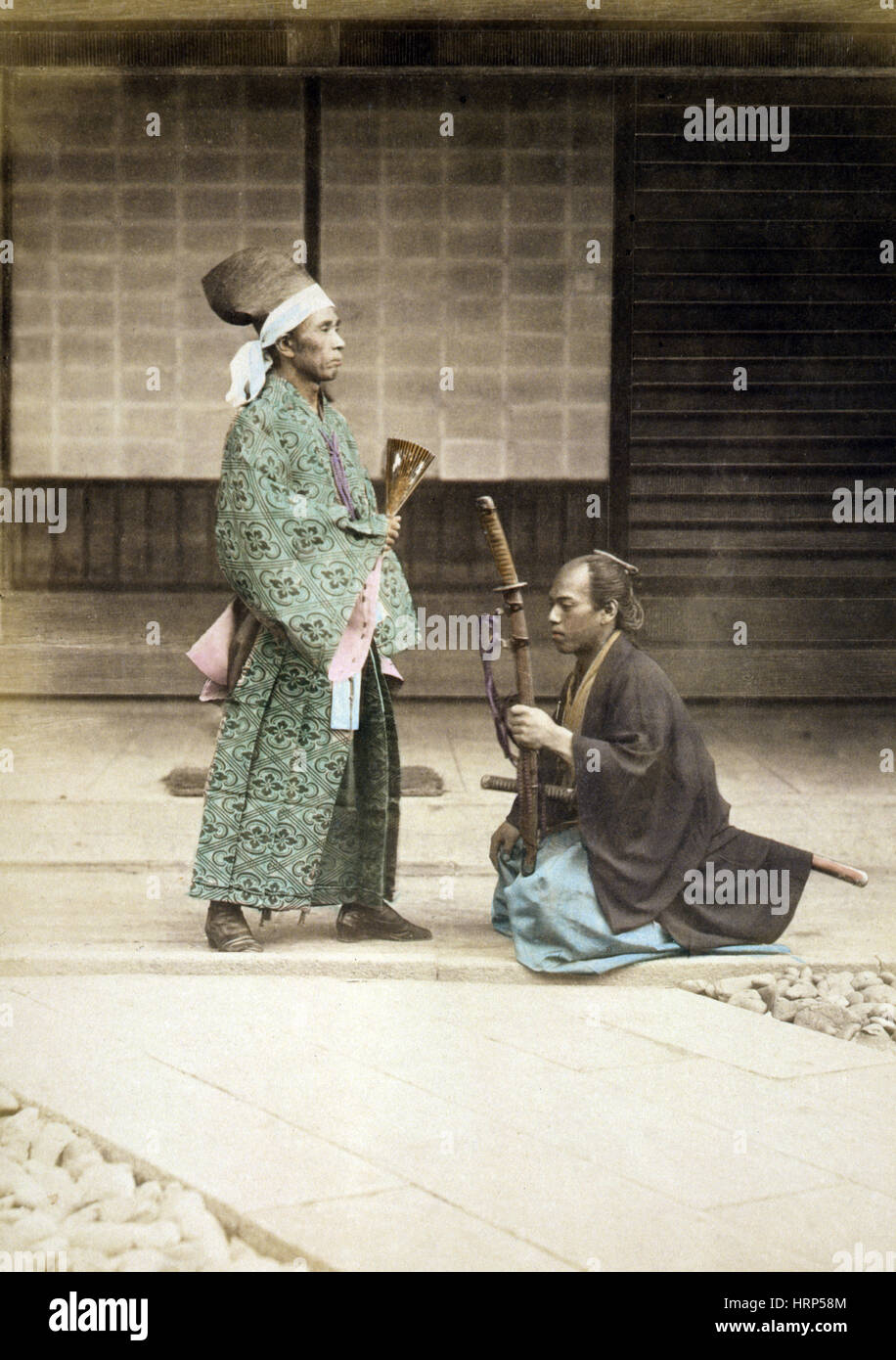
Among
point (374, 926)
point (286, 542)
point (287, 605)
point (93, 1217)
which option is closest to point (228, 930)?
point (374, 926)

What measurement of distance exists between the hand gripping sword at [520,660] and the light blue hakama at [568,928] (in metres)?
0.08

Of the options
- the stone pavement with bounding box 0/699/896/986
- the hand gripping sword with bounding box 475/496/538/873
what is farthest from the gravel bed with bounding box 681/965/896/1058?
the hand gripping sword with bounding box 475/496/538/873

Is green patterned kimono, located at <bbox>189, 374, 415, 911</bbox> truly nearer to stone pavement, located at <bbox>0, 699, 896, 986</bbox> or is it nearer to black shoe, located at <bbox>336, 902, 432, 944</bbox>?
black shoe, located at <bbox>336, 902, 432, 944</bbox>

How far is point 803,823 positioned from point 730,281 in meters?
3.16

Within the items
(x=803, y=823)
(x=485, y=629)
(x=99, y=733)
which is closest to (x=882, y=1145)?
(x=485, y=629)

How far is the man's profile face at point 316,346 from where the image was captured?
15.7ft

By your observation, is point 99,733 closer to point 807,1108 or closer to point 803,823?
point 803,823

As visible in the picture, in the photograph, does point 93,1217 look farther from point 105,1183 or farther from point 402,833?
point 402,833

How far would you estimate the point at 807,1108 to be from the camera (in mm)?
3773

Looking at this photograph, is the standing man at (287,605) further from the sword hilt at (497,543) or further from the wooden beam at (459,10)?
the wooden beam at (459,10)

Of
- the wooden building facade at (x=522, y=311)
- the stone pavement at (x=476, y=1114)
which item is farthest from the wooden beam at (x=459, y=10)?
the stone pavement at (x=476, y=1114)

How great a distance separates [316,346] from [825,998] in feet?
7.39

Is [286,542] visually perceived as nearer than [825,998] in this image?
No

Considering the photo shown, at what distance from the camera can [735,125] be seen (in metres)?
8.54
